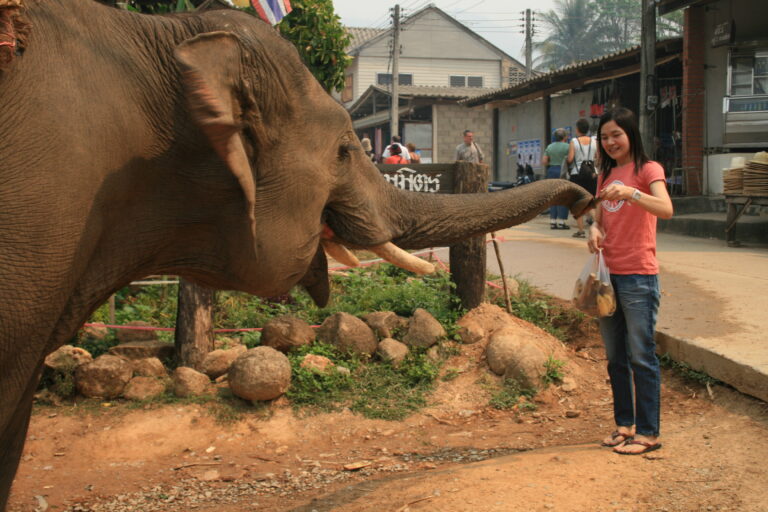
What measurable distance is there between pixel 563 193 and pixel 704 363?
2794mm

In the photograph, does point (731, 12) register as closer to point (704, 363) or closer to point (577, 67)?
point (577, 67)

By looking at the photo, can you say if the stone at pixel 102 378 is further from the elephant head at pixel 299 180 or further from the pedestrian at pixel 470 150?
the pedestrian at pixel 470 150

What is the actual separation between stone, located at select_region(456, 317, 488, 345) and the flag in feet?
10.7

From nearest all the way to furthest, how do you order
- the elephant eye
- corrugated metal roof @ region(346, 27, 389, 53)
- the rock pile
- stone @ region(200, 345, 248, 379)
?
the elephant eye < the rock pile < stone @ region(200, 345, 248, 379) < corrugated metal roof @ region(346, 27, 389, 53)

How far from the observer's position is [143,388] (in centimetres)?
589

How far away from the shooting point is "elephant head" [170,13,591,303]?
249cm

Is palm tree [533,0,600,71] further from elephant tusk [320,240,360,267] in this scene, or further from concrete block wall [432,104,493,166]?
elephant tusk [320,240,360,267]

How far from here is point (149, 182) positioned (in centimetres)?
259

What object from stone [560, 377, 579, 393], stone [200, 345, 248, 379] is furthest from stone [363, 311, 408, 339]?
stone [560, 377, 579, 393]

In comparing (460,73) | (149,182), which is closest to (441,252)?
(149,182)

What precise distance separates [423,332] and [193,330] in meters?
1.77

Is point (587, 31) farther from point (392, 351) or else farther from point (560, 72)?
point (392, 351)

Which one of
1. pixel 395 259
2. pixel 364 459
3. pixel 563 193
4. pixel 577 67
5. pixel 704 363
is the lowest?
pixel 364 459

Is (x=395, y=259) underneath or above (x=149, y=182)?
underneath
